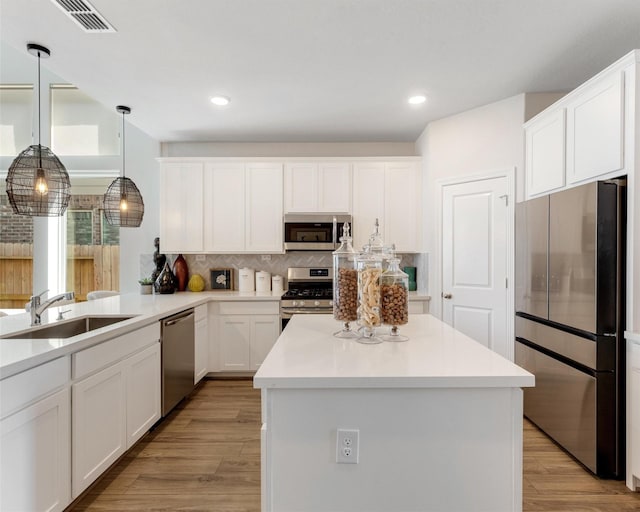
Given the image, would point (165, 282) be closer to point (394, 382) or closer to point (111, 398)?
point (111, 398)

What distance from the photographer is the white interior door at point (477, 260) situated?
10.7ft

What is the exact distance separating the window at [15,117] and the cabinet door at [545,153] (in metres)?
5.69

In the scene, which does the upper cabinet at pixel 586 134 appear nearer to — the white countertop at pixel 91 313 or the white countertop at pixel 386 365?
the white countertop at pixel 386 365

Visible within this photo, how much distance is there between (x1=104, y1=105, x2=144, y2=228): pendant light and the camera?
3154 millimetres

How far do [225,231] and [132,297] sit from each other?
1.18 meters

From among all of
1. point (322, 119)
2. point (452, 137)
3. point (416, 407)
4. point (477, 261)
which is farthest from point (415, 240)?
point (416, 407)

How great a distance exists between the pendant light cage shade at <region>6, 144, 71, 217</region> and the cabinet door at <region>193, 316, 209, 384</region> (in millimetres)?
1685

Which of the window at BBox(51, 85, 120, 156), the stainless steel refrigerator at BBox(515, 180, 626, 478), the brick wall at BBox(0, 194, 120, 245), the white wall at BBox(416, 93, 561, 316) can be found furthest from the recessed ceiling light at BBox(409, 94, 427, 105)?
the brick wall at BBox(0, 194, 120, 245)

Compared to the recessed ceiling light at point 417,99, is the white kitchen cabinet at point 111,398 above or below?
below

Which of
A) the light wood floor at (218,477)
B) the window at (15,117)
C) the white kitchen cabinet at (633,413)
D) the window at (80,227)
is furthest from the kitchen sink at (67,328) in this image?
the window at (15,117)

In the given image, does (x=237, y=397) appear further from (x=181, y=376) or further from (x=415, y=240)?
(x=415, y=240)

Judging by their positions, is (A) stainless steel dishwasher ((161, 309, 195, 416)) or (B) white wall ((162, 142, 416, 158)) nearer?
(A) stainless steel dishwasher ((161, 309, 195, 416))

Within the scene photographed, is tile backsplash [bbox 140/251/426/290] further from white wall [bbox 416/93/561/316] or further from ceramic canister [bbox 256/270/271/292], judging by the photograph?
white wall [bbox 416/93/561/316]

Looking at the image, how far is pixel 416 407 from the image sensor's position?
1.24 meters
